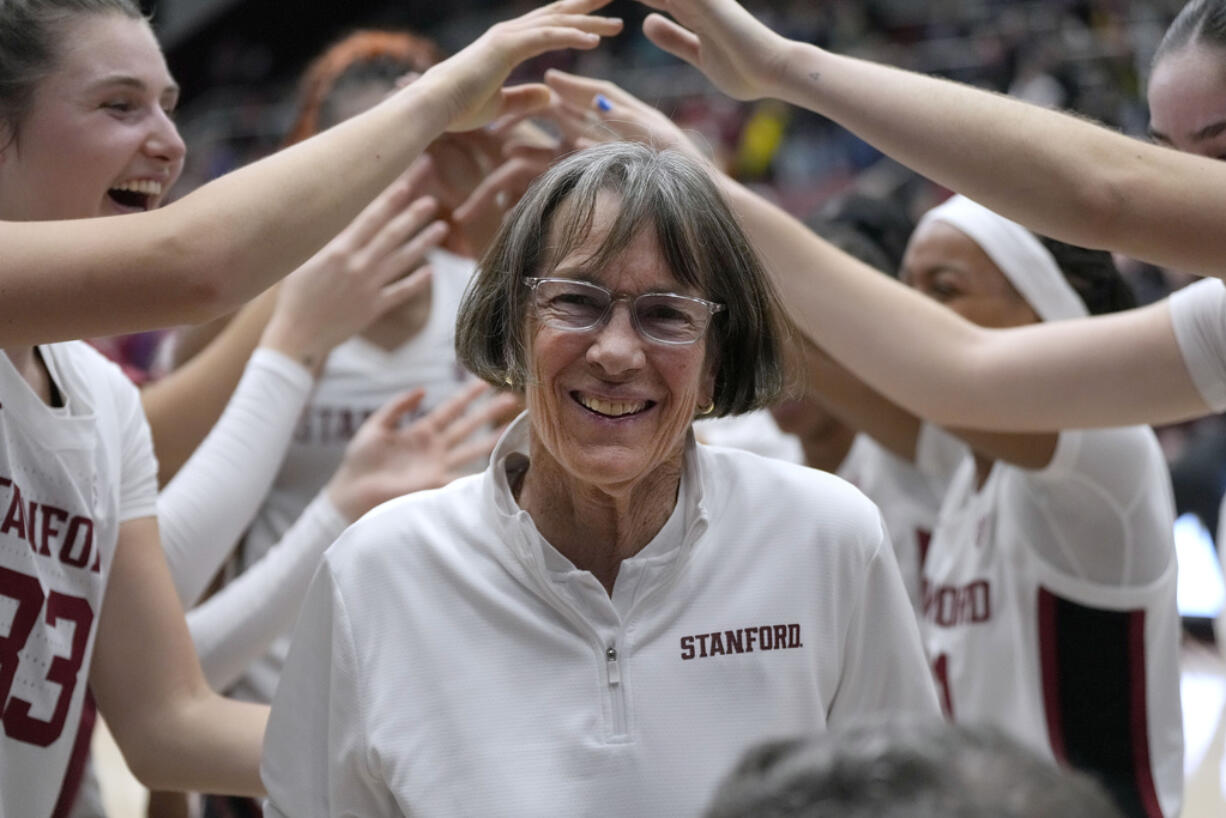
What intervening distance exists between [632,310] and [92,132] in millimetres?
851

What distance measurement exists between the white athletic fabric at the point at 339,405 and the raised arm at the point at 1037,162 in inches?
54.6

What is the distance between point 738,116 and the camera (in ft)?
44.0

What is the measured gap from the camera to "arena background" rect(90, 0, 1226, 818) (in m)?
7.90

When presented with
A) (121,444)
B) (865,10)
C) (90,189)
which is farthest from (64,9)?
(865,10)

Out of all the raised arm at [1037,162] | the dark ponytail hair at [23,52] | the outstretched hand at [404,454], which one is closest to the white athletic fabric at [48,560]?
the dark ponytail hair at [23,52]

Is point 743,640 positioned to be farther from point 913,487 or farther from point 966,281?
point 913,487

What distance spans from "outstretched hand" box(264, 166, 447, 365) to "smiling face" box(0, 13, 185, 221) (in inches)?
23.8

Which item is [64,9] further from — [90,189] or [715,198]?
[715,198]

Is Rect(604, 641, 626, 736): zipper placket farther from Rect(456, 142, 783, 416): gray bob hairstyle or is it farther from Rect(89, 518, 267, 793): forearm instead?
Rect(89, 518, 267, 793): forearm

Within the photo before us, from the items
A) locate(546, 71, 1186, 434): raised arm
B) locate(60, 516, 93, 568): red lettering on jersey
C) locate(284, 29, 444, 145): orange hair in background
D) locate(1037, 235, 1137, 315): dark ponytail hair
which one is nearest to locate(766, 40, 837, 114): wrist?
locate(546, 71, 1186, 434): raised arm

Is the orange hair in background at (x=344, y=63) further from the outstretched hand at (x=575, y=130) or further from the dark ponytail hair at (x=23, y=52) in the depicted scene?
the dark ponytail hair at (x=23, y=52)

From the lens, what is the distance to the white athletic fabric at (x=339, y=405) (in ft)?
10.5

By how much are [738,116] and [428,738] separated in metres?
12.2

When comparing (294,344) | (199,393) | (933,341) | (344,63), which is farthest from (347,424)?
(933,341)
